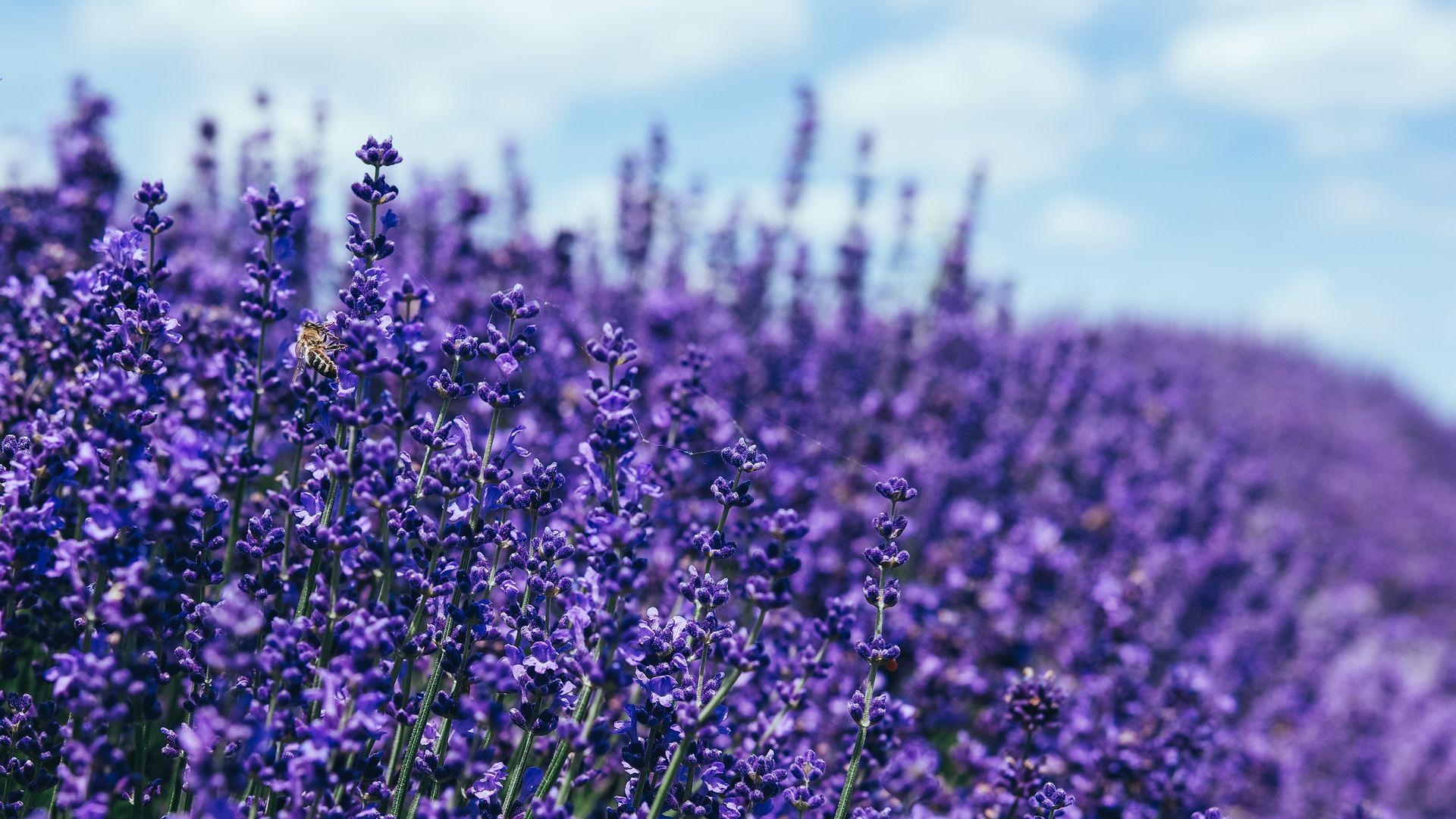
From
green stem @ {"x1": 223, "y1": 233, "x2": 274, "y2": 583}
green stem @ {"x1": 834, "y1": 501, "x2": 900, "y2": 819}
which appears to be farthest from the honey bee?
green stem @ {"x1": 834, "y1": 501, "x2": 900, "y2": 819}

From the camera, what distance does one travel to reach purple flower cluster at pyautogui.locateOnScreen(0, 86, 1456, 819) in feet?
6.40

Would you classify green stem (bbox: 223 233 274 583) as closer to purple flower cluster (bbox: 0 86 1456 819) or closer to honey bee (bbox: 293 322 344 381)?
purple flower cluster (bbox: 0 86 1456 819)

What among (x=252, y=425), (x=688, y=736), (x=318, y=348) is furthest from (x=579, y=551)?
(x=318, y=348)

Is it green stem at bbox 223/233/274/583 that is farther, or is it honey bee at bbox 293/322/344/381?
honey bee at bbox 293/322/344/381

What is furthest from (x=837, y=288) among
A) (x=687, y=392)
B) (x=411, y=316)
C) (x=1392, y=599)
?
(x=1392, y=599)

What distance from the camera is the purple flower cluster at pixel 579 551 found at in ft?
6.40

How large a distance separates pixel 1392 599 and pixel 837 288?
14135 mm

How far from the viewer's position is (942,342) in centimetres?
972

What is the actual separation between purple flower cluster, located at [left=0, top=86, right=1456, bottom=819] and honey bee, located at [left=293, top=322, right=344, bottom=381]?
0.07 metres

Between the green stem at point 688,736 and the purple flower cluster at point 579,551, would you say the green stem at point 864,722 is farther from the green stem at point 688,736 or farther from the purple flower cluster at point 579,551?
the green stem at point 688,736

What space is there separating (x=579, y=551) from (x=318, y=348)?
97 cm

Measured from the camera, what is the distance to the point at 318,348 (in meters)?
2.67

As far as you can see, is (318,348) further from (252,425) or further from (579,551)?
(579,551)

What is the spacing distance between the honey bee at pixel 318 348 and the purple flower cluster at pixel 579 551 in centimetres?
7
